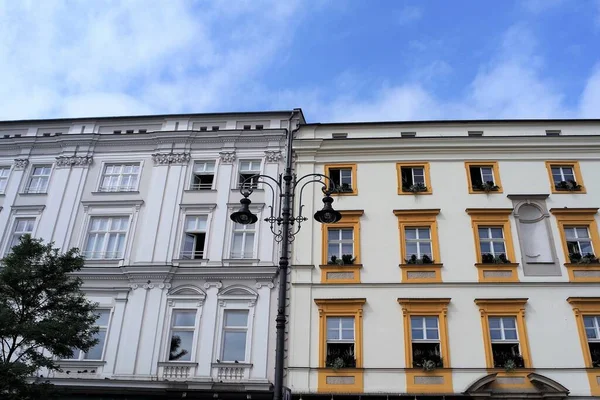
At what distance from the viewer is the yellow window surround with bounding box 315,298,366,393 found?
66.5 ft

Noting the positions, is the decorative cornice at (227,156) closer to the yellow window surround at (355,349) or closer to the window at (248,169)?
the window at (248,169)

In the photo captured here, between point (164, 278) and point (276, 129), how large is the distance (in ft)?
28.5

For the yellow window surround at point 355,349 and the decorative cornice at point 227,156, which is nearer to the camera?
the yellow window surround at point 355,349

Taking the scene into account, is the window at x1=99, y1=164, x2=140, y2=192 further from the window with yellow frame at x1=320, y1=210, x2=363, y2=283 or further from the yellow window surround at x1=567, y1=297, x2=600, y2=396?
the yellow window surround at x1=567, y1=297, x2=600, y2=396

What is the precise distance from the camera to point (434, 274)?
2208 cm

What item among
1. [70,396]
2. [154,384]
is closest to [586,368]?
[154,384]

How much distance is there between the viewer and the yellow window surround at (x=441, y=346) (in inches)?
787

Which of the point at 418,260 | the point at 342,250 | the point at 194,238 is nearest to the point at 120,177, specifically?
the point at 194,238

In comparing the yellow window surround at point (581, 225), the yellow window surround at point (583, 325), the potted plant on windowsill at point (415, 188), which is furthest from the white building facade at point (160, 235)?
the yellow window surround at point (581, 225)

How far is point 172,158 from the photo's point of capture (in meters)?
26.2

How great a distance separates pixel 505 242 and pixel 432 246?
3032 millimetres

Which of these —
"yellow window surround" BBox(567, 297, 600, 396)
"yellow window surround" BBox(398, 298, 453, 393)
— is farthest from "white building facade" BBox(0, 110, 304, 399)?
"yellow window surround" BBox(567, 297, 600, 396)

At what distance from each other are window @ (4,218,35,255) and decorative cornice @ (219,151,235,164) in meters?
9.29

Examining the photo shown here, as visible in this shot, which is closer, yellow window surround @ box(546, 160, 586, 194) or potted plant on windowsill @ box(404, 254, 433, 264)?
potted plant on windowsill @ box(404, 254, 433, 264)
